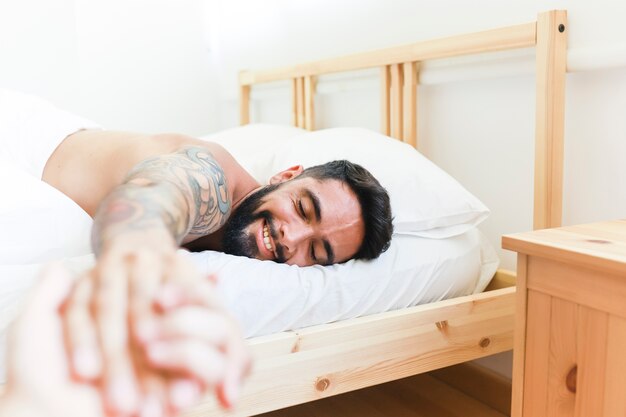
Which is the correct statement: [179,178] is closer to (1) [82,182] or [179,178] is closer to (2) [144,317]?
(2) [144,317]

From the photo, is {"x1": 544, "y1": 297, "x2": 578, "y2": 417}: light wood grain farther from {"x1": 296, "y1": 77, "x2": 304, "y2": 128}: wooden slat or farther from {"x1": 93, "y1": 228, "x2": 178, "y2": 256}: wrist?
{"x1": 296, "y1": 77, "x2": 304, "y2": 128}: wooden slat

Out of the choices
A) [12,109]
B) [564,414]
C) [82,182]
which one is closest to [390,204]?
[564,414]

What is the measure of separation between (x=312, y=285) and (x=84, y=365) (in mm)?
834

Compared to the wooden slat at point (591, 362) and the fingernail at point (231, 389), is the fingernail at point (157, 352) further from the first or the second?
the wooden slat at point (591, 362)

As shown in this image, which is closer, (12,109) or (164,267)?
(164,267)

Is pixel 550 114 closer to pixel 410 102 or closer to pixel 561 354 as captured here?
pixel 410 102

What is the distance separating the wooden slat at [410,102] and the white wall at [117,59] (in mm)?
1346

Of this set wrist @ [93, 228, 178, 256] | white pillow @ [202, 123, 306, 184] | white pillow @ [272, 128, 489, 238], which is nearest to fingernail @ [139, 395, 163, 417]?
wrist @ [93, 228, 178, 256]

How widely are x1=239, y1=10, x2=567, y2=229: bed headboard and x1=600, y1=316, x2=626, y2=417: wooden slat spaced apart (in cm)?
53

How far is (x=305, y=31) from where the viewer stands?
231 cm

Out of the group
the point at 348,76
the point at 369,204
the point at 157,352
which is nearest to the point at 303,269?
the point at 369,204

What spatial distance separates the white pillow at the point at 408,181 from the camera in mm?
1440

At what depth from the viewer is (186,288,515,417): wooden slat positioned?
1.14 metres

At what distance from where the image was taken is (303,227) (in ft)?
4.33
